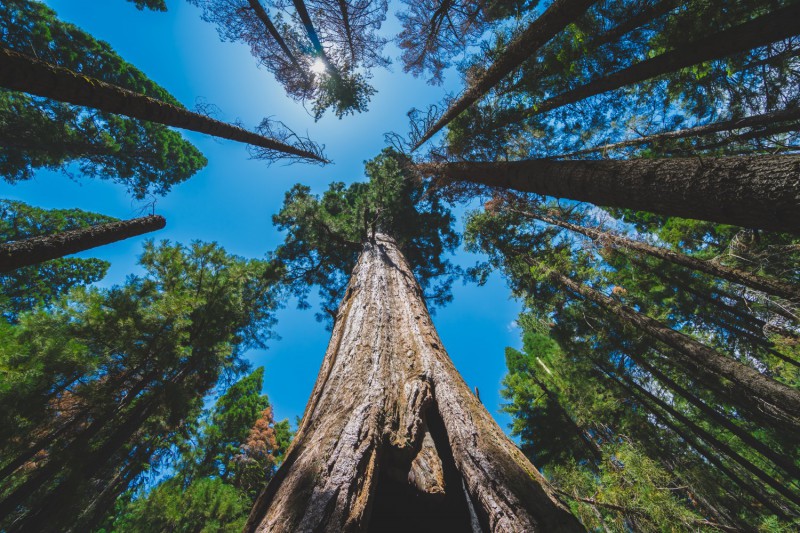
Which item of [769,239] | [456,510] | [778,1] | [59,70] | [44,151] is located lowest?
[456,510]

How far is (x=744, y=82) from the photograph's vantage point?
5473 mm

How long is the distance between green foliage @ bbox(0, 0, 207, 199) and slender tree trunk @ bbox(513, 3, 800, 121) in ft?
47.6

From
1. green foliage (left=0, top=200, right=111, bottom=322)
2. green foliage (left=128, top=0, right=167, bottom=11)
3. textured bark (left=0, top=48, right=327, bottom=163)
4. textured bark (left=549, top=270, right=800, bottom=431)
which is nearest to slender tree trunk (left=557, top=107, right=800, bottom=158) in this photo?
textured bark (left=549, top=270, right=800, bottom=431)

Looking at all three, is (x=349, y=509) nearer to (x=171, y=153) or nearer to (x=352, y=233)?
(x=352, y=233)

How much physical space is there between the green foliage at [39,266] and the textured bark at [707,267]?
18.4m

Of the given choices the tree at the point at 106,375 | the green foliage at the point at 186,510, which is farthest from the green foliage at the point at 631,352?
the green foliage at the point at 186,510

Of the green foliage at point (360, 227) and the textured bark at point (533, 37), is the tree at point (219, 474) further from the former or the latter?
the textured bark at point (533, 37)

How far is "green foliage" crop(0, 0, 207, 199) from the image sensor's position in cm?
1073

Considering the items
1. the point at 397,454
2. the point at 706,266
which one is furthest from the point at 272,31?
the point at 706,266

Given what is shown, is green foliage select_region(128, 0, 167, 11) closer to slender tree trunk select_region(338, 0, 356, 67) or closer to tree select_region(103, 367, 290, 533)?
slender tree trunk select_region(338, 0, 356, 67)

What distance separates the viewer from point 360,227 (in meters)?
10.2

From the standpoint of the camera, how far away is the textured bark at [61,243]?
345 centimetres

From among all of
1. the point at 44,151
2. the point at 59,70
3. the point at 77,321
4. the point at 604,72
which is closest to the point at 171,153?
the point at 44,151

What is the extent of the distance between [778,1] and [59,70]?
9463 mm
